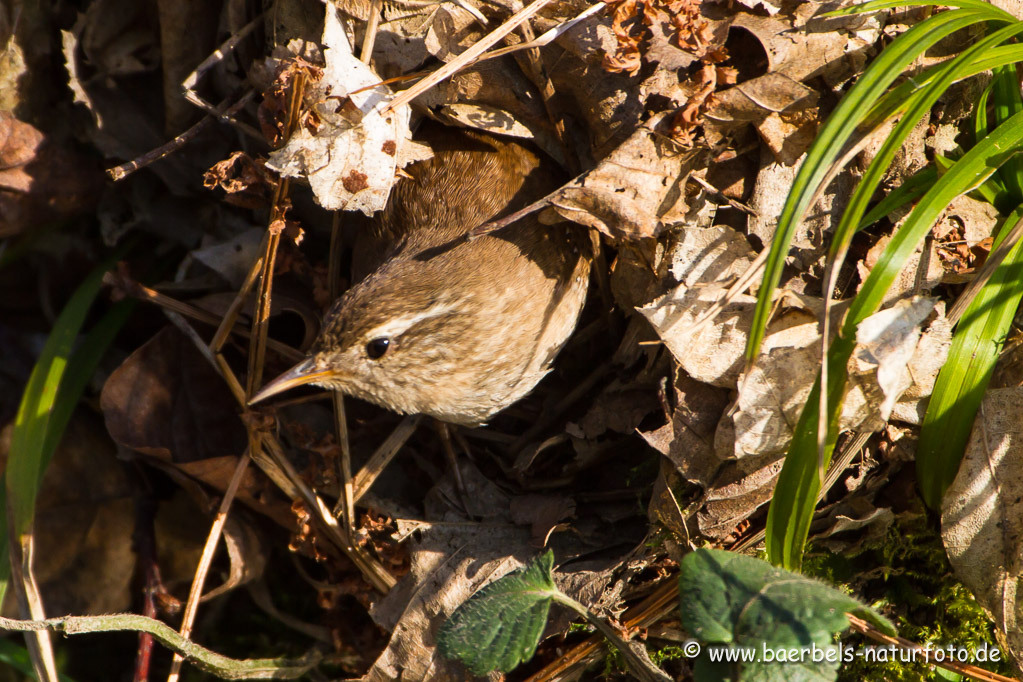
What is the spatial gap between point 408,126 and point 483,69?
1.27 ft

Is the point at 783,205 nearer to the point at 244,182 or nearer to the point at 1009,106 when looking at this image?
the point at 1009,106

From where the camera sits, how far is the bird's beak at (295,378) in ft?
9.93

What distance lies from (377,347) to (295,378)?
1.12 ft

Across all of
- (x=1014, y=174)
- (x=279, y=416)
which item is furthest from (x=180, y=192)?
(x=1014, y=174)

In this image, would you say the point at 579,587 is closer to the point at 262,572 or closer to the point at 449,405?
the point at 449,405

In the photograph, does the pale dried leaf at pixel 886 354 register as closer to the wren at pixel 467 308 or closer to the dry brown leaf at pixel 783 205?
the dry brown leaf at pixel 783 205

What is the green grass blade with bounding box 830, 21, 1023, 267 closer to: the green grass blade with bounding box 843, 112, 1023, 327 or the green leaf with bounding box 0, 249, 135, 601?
the green grass blade with bounding box 843, 112, 1023, 327

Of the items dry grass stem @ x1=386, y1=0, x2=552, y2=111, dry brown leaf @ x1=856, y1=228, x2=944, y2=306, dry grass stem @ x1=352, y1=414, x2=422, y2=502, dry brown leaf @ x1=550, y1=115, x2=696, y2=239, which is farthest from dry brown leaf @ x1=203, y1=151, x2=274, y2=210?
dry brown leaf @ x1=856, y1=228, x2=944, y2=306

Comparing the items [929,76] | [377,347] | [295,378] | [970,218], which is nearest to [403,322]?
[377,347]

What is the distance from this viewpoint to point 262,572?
11.6 feet

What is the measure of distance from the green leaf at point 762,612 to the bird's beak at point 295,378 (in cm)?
161

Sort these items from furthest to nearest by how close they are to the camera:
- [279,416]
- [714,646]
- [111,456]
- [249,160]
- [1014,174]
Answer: [111,456]
[279,416]
[249,160]
[1014,174]
[714,646]

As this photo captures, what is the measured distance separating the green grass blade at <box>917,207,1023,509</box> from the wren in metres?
1.41

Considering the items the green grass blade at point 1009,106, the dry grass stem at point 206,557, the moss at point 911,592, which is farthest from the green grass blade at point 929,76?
the dry grass stem at point 206,557
